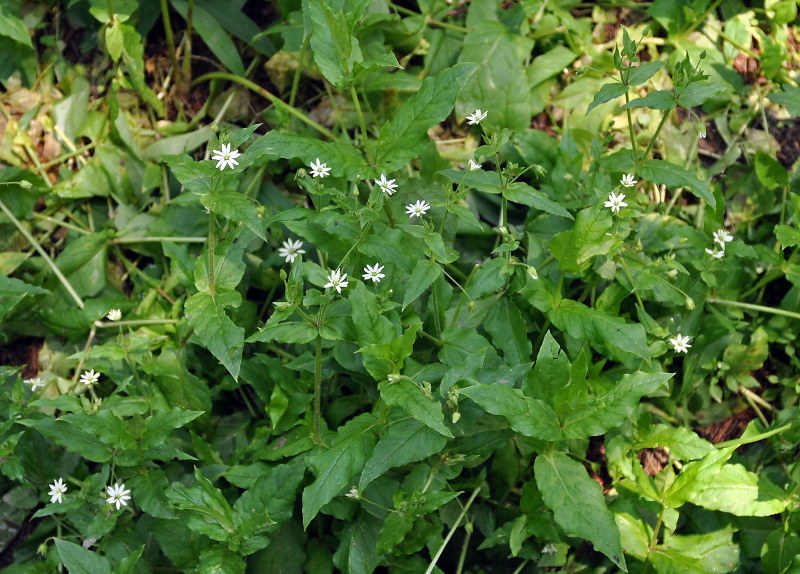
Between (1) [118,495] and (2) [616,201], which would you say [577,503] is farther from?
(1) [118,495]

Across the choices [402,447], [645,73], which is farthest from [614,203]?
[402,447]

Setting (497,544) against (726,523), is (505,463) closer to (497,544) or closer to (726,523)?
(497,544)

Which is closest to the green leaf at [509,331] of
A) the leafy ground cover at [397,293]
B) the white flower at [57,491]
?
the leafy ground cover at [397,293]

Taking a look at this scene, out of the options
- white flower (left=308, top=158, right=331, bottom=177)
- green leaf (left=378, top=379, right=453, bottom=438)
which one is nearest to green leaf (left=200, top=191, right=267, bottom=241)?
white flower (left=308, top=158, right=331, bottom=177)

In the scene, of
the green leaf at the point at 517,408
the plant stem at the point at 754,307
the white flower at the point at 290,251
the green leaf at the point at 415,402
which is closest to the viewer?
the green leaf at the point at 415,402

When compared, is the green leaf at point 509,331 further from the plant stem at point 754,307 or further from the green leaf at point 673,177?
the plant stem at point 754,307

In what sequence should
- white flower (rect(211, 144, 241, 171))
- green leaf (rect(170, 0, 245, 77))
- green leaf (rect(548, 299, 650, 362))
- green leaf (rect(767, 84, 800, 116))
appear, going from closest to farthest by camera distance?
white flower (rect(211, 144, 241, 171)), green leaf (rect(548, 299, 650, 362)), green leaf (rect(767, 84, 800, 116)), green leaf (rect(170, 0, 245, 77))

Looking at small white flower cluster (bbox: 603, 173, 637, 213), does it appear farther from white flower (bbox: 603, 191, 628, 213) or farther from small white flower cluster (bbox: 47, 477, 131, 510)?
small white flower cluster (bbox: 47, 477, 131, 510)
